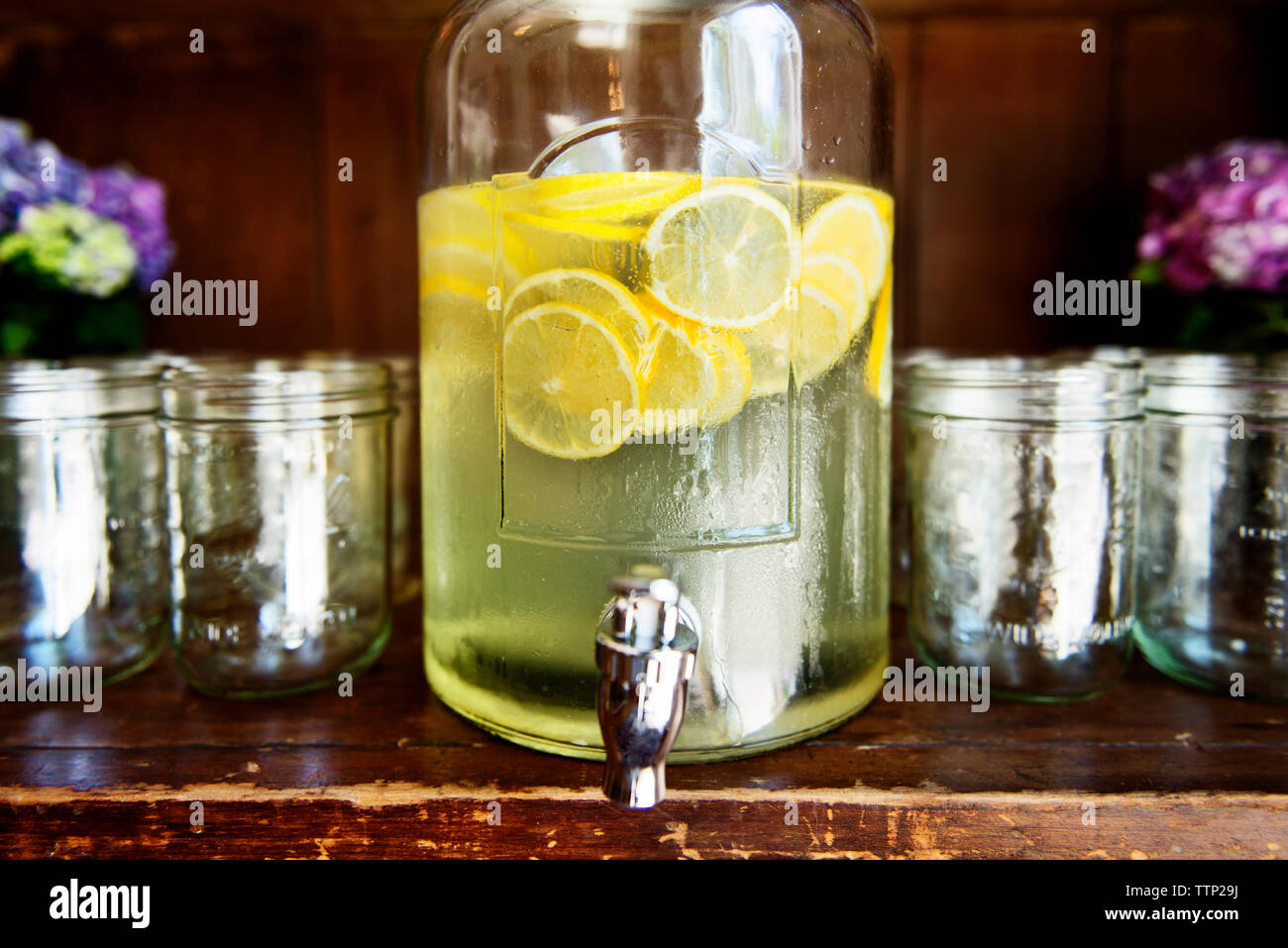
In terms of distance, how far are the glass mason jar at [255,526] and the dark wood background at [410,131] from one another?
1.35ft

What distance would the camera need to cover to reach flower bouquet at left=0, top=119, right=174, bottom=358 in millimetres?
777

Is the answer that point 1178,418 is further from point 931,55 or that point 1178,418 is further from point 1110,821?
point 931,55

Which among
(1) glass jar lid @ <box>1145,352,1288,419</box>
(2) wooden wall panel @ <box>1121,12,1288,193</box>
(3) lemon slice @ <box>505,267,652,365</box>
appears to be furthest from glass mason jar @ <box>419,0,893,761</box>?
(2) wooden wall panel @ <box>1121,12,1288,193</box>

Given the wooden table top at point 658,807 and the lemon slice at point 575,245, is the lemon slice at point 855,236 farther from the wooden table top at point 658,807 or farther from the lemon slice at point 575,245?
the wooden table top at point 658,807

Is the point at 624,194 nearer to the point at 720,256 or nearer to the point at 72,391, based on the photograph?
the point at 720,256

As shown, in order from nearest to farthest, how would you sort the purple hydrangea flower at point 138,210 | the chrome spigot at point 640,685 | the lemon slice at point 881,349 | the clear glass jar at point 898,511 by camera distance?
the chrome spigot at point 640,685
the lemon slice at point 881,349
the clear glass jar at point 898,511
the purple hydrangea flower at point 138,210

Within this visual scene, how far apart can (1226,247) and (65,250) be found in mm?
984

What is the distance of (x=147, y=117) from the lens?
0.91 metres

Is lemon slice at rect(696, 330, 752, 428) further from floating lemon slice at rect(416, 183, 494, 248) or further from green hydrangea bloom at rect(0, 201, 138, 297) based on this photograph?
green hydrangea bloom at rect(0, 201, 138, 297)

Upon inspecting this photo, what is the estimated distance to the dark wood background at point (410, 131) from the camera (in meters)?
0.88

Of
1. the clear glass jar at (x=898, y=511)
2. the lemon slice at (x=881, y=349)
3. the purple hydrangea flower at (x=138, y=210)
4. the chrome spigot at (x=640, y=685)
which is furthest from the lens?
the purple hydrangea flower at (x=138, y=210)

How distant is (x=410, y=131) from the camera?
0.92 meters

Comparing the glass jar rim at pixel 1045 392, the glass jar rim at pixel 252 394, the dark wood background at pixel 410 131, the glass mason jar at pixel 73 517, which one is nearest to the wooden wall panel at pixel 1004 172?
the dark wood background at pixel 410 131

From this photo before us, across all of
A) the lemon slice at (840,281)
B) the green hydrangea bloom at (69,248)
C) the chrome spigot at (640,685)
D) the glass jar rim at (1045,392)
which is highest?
the green hydrangea bloom at (69,248)
